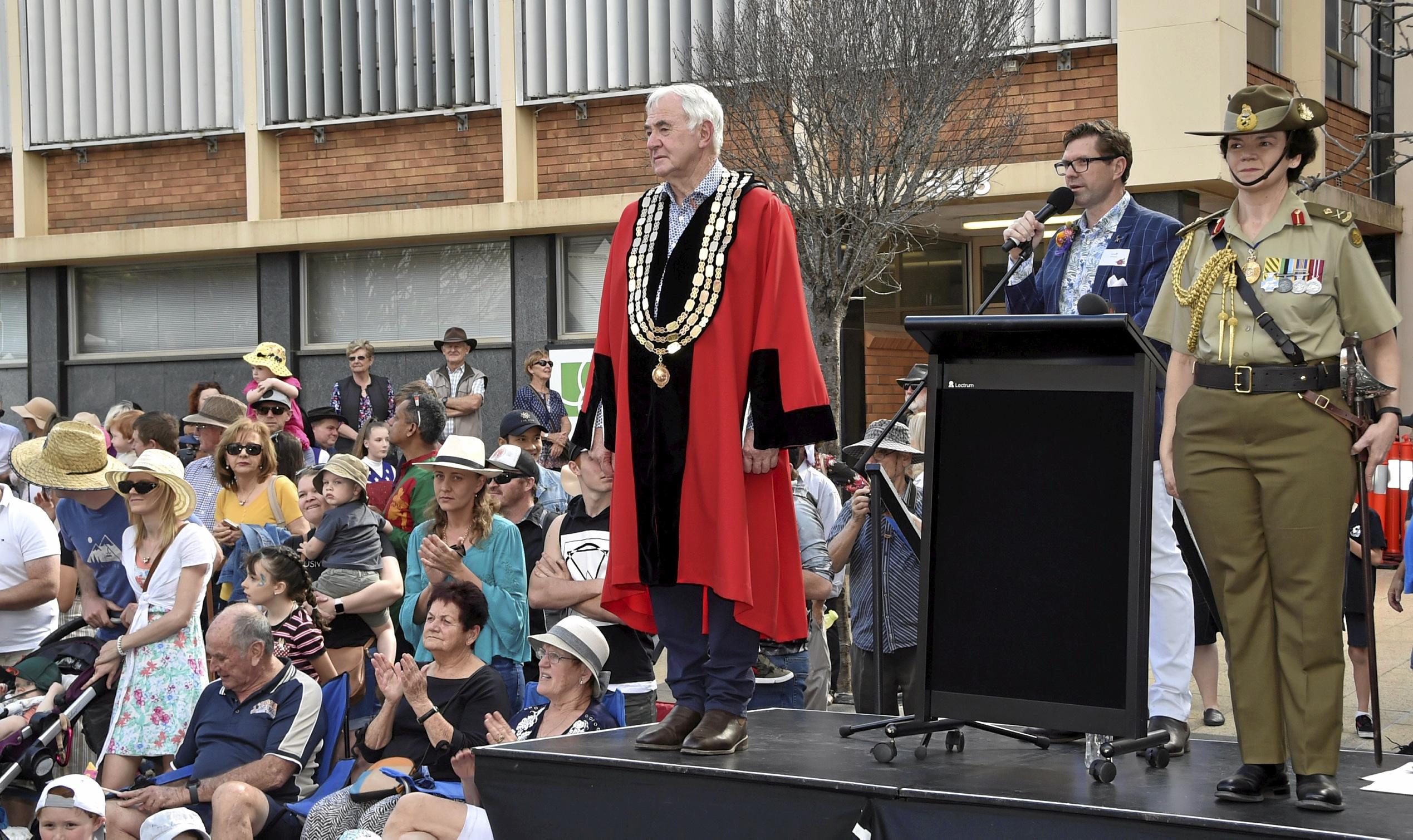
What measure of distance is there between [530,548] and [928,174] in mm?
6621

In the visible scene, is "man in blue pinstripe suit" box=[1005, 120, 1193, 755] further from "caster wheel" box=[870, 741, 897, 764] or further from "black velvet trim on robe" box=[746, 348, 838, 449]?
"black velvet trim on robe" box=[746, 348, 838, 449]

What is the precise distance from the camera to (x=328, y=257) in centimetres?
1803

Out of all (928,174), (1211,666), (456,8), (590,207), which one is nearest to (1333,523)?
(1211,666)

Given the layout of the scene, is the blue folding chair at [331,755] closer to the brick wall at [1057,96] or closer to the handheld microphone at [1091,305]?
the handheld microphone at [1091,305]

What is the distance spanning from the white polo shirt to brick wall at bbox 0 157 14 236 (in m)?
12.2

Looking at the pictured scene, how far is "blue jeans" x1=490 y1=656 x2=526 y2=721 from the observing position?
6.76m

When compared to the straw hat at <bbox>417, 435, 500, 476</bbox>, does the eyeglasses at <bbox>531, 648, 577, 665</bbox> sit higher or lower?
lower

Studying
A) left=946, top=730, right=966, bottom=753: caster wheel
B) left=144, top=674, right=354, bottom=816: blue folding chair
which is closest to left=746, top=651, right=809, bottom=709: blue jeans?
left=144, top=674, right=354, bottom=816: blue folding chair

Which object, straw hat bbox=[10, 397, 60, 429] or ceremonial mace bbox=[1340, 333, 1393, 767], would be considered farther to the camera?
straw hat bbox=[10, 397, 60, 429]

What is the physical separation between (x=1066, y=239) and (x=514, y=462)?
11.5 feet

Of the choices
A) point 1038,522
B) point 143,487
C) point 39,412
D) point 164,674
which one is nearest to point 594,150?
point 39,412

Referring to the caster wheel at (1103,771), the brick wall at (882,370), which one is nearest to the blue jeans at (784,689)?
the caster wheel at (1103,771)

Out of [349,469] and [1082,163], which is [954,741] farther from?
[349,469]

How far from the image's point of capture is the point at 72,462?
8398 millimetres
